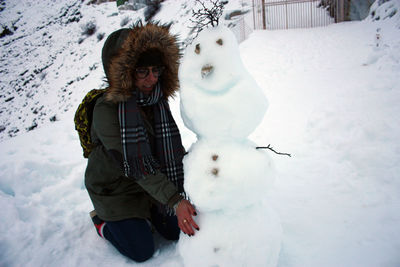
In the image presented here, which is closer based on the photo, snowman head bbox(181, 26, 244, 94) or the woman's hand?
snowman head bbox(181, 26, 244, 94)

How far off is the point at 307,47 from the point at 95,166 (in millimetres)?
6619

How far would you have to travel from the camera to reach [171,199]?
4.12 feet

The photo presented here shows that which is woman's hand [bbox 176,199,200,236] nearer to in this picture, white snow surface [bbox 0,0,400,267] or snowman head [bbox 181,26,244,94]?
white snow surface [bbox 0,0,400,267]

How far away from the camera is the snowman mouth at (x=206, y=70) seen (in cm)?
101

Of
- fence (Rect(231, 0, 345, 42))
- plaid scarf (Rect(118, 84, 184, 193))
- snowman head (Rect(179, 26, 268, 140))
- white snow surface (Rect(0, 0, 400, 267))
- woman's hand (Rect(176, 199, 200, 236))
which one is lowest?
white snow surface (Rect(0, 0, 400, 267))

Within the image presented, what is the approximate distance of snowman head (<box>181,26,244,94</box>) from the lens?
3.32ft

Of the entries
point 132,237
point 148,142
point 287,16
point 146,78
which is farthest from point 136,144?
point 287,16

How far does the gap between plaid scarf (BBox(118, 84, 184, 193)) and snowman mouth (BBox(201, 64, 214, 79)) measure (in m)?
0.55

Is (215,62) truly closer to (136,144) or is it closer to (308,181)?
(136,144)

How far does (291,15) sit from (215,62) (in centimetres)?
1011

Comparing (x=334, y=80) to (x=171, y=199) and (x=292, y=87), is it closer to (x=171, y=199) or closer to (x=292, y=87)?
(x=292, y=87)

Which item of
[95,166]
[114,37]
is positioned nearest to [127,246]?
[95,166]

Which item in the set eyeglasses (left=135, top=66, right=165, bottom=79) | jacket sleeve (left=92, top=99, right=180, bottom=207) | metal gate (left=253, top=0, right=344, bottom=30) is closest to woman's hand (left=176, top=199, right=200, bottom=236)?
jacket sleeve (left=92, top=99, right=180, bottom=207)

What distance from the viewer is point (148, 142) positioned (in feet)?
4.67
